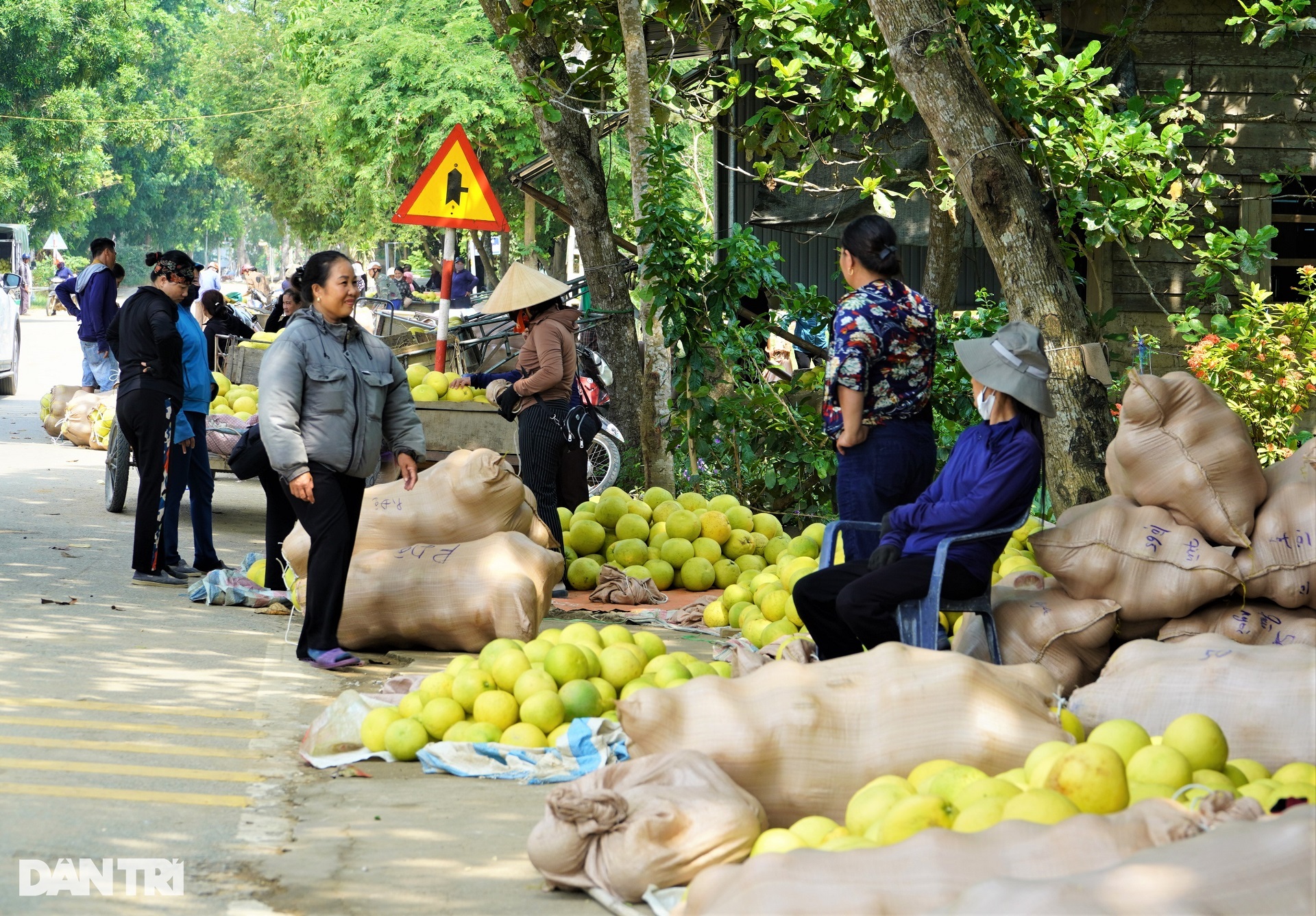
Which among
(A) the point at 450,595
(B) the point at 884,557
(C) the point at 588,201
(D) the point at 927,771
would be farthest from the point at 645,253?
(D) the point at 927,771

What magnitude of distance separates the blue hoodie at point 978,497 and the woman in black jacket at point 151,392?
491 cm

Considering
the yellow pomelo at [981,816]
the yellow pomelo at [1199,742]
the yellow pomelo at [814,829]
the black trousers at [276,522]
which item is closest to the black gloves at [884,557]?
the yellow pomelo at [1199,742]

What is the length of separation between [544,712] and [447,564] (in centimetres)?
197

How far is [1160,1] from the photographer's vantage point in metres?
11.3

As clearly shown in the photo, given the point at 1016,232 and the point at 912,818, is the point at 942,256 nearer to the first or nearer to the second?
the point at 1016,232

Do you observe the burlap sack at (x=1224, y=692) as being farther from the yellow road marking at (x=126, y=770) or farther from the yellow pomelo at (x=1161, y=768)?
the yellow road marking at (x=126, y=770)

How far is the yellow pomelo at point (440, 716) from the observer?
4988 mm

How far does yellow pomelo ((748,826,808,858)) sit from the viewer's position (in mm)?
3348

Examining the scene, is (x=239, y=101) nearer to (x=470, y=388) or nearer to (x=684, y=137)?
(x=684, y=137)

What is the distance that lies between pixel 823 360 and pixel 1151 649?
18.8 feet

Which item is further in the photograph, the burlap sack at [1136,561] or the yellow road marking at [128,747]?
the burlap sack at [1136,561]

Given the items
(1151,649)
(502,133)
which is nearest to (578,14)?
(1151,649)

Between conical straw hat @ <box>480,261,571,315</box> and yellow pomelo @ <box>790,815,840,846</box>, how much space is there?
5052 millimetres

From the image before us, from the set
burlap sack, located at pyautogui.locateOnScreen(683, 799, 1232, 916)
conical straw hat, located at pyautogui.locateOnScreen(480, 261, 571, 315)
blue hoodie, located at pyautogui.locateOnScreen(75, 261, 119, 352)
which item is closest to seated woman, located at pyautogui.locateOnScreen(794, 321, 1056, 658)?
burlap sack, located at pyautogui.locateOnScreen(683, 799, 1232, 916)
